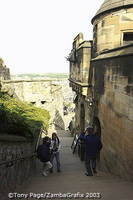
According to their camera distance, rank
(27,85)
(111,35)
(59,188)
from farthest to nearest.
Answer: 1. (27,85)
2. (111,35)
3. (59,188)

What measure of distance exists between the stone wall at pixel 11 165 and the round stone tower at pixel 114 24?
7.29 metres

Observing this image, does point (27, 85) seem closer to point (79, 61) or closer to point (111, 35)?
point (79, 61)

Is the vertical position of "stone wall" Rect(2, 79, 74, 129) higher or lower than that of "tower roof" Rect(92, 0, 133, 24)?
lower

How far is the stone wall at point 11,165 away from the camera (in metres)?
5.55

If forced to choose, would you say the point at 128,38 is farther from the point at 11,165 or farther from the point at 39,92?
the point at 39,92

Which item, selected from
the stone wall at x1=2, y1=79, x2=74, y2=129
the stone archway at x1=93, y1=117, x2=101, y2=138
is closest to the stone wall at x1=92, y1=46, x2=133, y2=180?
the stone archway at x1=93, y1=117, x2=101, y2=138

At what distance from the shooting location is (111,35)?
507 inches

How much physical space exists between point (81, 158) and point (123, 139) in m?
5.12

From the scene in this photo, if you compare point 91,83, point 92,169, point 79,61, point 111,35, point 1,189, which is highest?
point 111,35

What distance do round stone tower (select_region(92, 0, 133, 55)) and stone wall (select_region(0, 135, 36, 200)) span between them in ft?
23.9

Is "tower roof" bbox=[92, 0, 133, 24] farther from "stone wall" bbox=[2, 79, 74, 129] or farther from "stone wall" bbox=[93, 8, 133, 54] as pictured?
"stone wall" bbox=[2, 79, 74, 129]

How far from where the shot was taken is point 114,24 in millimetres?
12727

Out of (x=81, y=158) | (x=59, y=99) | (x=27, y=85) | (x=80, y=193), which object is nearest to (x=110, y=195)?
(x=80, y=193)

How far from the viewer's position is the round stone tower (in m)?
12.5
